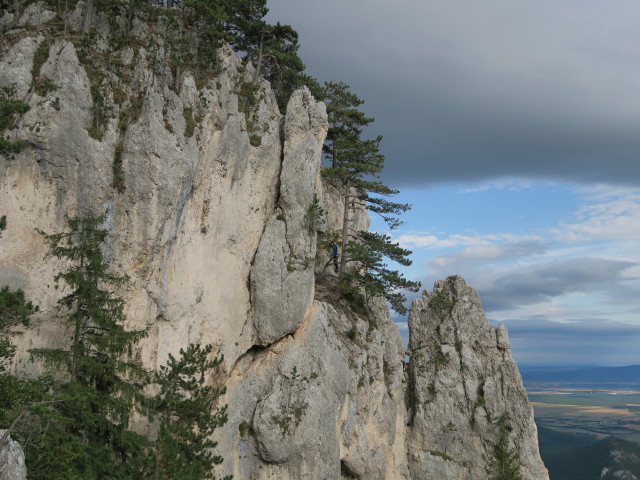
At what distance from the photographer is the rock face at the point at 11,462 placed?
663 inches

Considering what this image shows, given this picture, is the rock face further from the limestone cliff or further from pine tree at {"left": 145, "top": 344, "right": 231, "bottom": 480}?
the limestone cliff

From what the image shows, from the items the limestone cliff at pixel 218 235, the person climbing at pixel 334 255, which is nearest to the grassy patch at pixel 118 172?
the limestone cliff at pixel 218 235

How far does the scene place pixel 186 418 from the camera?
31.2 metres

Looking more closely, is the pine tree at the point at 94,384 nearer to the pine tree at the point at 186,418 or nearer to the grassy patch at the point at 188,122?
the pine tree at the point at 186,418

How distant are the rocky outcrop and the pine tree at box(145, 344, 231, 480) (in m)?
26.2

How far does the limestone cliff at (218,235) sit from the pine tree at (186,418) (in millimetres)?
1518

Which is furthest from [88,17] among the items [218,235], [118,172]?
[218,235]

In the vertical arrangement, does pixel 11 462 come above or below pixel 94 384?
below

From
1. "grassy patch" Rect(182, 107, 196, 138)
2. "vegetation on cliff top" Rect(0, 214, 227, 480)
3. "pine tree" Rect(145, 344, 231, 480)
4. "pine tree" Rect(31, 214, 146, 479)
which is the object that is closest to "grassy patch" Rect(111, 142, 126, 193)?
"vegetation on cliff top" Rect(0, 214, 227, 480)

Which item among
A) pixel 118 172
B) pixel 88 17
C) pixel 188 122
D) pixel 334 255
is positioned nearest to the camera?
pixel 118 172

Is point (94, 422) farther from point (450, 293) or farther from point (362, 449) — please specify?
point (450, 293)

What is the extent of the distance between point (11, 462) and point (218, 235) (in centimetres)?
2080

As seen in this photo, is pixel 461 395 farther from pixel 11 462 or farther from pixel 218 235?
pixel 11 462

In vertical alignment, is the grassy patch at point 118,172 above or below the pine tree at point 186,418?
above
